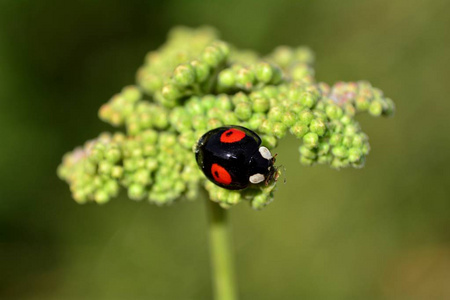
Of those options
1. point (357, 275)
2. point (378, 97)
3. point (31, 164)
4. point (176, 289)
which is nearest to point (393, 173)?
point (357, 275)

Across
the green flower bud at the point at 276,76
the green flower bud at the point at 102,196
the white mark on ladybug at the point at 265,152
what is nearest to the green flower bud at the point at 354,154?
the white mark on ladybug at the point at 265,152

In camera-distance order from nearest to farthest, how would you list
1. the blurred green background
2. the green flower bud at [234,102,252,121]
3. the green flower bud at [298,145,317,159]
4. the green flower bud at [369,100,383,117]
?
the green flower bud at [298,145,317,159]
the green flower bud at [234,102,252,121]
the green flower bud at [369,100,383,117]
the blurred green background

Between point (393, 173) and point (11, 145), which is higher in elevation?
point (11, 145)

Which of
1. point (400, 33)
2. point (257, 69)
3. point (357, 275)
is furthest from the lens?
point (400, 33)

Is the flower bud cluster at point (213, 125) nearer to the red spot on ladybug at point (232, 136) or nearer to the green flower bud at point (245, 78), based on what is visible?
the green flower bud at point (245, 78)

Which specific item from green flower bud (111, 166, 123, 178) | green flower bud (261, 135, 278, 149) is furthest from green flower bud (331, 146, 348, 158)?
green flower bud (111, 166, 123, 178)

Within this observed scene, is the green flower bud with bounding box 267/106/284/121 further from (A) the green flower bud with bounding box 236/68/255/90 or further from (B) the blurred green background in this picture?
(B) the blurred green background

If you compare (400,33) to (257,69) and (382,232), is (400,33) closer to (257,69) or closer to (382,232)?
(382,232)
